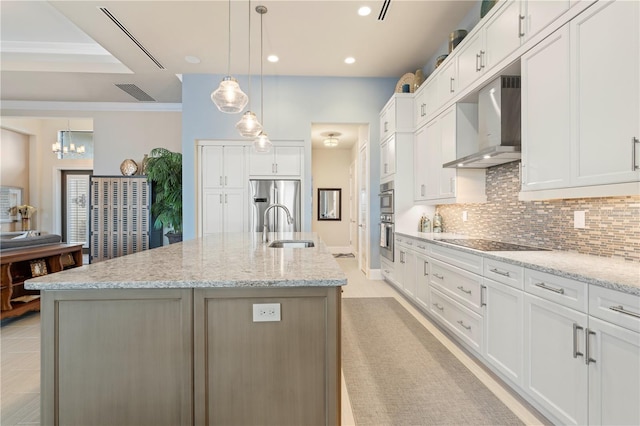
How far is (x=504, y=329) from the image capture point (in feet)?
6.30

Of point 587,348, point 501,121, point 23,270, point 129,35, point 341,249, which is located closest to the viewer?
point 587,348

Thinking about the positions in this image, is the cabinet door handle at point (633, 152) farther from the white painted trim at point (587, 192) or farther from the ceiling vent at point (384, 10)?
the ceiling vent at point (384, 10)

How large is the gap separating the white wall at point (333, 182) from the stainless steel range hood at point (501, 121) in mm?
6089

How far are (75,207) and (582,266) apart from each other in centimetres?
1007

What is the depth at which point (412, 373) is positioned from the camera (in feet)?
7.06

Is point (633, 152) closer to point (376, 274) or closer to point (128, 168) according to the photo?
point (376, 274)

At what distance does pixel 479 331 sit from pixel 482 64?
7.19 ft

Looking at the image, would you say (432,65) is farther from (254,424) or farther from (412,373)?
(254,424)

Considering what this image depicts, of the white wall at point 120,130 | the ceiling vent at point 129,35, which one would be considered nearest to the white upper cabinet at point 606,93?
the ceiling vent at point 129,35

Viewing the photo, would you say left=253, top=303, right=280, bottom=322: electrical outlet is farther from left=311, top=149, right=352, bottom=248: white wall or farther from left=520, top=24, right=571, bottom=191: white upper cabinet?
left=311, top=149, right=352, bottom=248: white wall

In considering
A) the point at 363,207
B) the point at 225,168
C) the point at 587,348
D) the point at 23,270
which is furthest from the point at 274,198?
the point at 587,348

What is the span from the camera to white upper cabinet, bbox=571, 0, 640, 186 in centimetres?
138

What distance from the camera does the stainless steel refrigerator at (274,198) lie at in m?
5.09

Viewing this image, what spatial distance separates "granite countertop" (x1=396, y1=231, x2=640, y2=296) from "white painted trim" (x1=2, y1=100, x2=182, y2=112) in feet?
21.7
